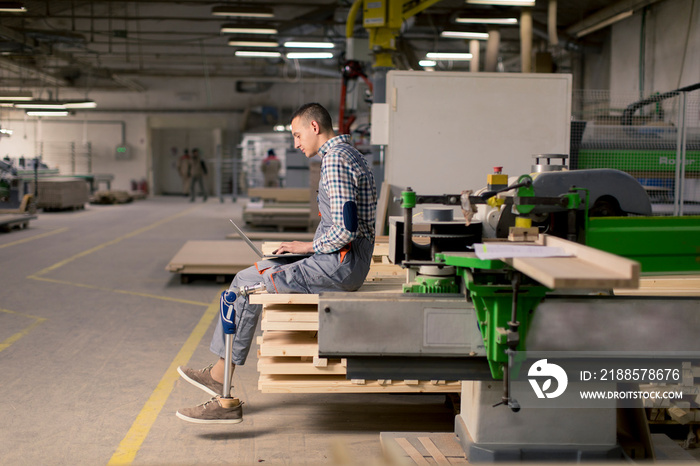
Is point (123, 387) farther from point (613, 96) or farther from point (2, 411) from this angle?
point (613, 96)

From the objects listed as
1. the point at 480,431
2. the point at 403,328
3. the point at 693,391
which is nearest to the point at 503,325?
the point at 403,328

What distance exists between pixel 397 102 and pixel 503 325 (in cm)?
403

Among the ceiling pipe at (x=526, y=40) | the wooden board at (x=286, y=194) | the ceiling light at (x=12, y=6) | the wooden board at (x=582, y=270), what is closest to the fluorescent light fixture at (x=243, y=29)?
the wooden board at (x=286, y=194)

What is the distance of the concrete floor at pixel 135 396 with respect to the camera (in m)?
3.38

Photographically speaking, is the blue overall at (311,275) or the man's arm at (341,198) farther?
the blue overall at (311,275)

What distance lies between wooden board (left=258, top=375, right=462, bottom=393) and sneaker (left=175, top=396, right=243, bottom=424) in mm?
223

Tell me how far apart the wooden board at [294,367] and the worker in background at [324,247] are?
0.49 feet

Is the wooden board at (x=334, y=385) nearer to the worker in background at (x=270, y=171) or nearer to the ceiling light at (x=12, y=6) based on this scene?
the ceiling light at (x=12, y=6)

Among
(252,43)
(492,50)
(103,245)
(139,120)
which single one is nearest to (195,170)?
(139,120)

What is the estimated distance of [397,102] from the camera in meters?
6.18

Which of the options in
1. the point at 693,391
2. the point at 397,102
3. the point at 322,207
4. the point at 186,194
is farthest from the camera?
the point at 186,194

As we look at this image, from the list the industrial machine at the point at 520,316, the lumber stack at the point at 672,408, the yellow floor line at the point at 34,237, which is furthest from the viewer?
the yellow floor line at the point at 34,237

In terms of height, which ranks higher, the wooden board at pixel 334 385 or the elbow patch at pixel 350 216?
the elbow patch at pixel 350 216

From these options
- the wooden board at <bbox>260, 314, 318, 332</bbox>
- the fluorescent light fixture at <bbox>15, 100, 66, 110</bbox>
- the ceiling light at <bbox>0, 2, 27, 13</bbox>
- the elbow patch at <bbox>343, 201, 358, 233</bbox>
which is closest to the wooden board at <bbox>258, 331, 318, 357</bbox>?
the wooden board at <bbox>260, 314, 318, 332</bbox>
